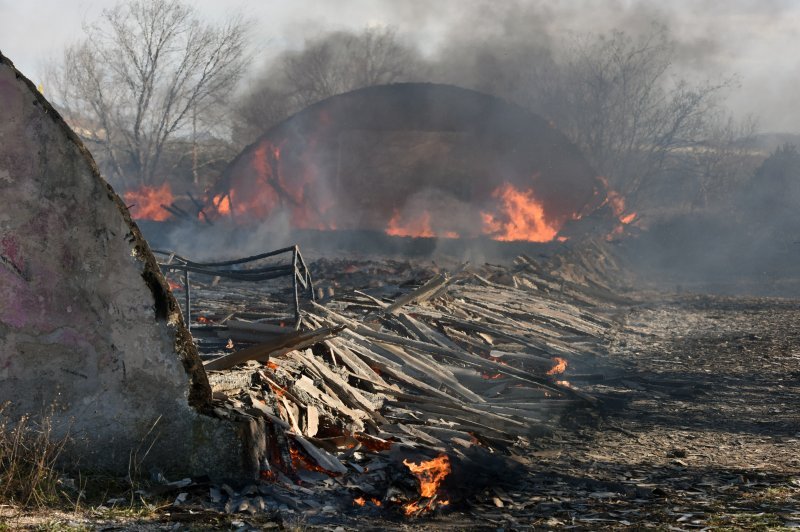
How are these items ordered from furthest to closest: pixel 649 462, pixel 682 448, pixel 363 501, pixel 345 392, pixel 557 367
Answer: pixel 557 367 → pixel 682 448 → pixel 345 392 → pixel 649 462 → pixel 363 501

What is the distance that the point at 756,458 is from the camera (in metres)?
7.43

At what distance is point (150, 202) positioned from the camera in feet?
103

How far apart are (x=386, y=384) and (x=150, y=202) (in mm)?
25078

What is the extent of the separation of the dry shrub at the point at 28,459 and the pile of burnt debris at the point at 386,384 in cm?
88

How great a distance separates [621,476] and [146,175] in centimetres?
Result: 3726

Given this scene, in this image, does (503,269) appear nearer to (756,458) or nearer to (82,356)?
(756,458)

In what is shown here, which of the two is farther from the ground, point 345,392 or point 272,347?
point 272,347

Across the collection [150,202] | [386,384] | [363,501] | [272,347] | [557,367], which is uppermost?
[150,202]

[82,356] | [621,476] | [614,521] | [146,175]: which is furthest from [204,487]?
[146,175]

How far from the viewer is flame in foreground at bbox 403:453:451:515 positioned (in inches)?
228

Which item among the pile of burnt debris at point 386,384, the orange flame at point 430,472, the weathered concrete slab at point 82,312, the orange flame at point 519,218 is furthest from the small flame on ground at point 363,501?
the orange flame at point 519,218

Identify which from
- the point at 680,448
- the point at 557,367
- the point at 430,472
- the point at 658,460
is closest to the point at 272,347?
the point at 430,472

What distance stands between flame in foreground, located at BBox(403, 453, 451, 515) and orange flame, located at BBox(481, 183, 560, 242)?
22488 millimetres

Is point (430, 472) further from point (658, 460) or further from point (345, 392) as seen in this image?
point (658, 460)
